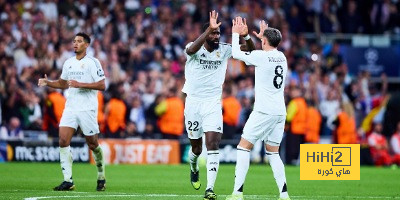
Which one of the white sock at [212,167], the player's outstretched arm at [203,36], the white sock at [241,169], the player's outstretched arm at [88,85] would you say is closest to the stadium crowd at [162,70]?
the player's outstretched arm at [88,85]

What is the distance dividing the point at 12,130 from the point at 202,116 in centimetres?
1269

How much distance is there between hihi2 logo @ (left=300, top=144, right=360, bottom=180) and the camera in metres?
17.9

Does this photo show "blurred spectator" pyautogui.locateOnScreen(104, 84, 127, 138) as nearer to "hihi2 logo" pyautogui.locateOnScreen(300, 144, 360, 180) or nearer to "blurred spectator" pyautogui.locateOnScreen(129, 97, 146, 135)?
"blurred spectator" pyautogui.locateOnScreen(129, 97, 146, 135)

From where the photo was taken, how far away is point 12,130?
2811cm

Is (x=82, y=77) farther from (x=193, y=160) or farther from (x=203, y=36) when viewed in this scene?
(x=203, y=36)

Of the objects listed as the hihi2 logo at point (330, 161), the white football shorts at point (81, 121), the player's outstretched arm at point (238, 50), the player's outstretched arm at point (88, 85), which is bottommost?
the hihi2 logo at point (330, 161)

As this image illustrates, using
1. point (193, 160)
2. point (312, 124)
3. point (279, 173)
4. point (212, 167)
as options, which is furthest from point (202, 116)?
point (312, 124)

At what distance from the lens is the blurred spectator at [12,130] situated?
27.9 meters

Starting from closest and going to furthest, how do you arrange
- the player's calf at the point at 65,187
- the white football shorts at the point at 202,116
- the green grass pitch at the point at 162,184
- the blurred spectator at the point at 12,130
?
1. the white football shorts at the point at 202,116
2. the green grass pitch at the point at 162,184
3. the player's calf at the point at 65,187
4. the blurred spectator at the point at 12,130

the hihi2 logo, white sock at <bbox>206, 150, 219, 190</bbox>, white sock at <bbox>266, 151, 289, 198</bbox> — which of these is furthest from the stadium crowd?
white sock at <bbox>266, 151, 289, 198</bbox>

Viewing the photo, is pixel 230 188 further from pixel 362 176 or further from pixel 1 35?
pixel 1 35

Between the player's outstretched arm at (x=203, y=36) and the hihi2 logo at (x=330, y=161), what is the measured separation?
2.99 metres

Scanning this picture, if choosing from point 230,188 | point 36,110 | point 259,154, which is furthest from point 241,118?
point 230,188

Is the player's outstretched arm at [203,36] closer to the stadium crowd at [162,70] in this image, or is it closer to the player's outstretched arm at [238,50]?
the player's outstretched arm at [238,50]
